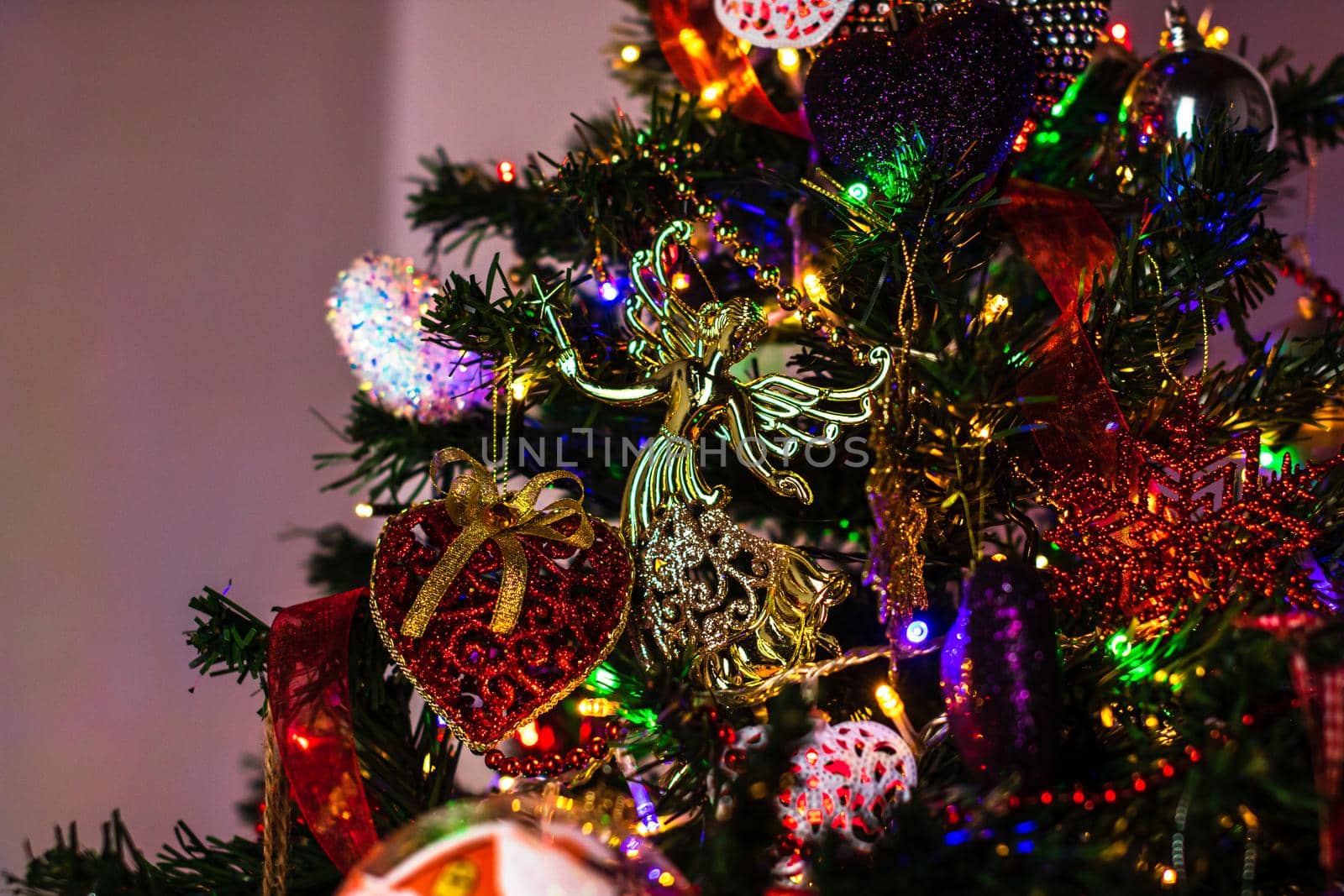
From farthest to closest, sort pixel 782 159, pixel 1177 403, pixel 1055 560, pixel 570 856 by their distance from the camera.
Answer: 1. pixel 782 159
2. pixel 1055 560
3. pixel 1177 403
4. pixel 570 856

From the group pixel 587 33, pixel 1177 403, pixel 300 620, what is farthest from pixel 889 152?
pixel 587 33

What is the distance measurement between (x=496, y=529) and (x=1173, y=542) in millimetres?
330

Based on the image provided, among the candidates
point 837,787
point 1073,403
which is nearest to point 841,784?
point 837,787

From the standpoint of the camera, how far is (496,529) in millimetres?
536

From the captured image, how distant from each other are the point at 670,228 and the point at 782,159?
21 centimetres

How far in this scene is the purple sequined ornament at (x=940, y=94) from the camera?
1.85 feet

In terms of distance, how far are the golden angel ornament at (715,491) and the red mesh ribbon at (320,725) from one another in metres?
A: 0.16

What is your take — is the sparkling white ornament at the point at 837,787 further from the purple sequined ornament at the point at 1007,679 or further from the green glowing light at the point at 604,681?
the green glowing light at the point at 604,681

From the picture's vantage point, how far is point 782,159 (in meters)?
0.75

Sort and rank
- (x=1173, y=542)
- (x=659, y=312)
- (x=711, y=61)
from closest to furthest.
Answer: (x=1173, y=542)
(x=659, y=312)
(x=711, y=61)

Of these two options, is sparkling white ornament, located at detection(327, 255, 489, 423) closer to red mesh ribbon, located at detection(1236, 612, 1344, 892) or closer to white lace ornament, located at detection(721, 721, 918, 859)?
white lace ornament, located at detection(721, 721, 918, 859)

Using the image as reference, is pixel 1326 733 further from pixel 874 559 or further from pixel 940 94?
pixel 940 94

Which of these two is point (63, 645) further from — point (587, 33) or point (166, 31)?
point (587, 33)

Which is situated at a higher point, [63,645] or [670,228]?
[670,228]
